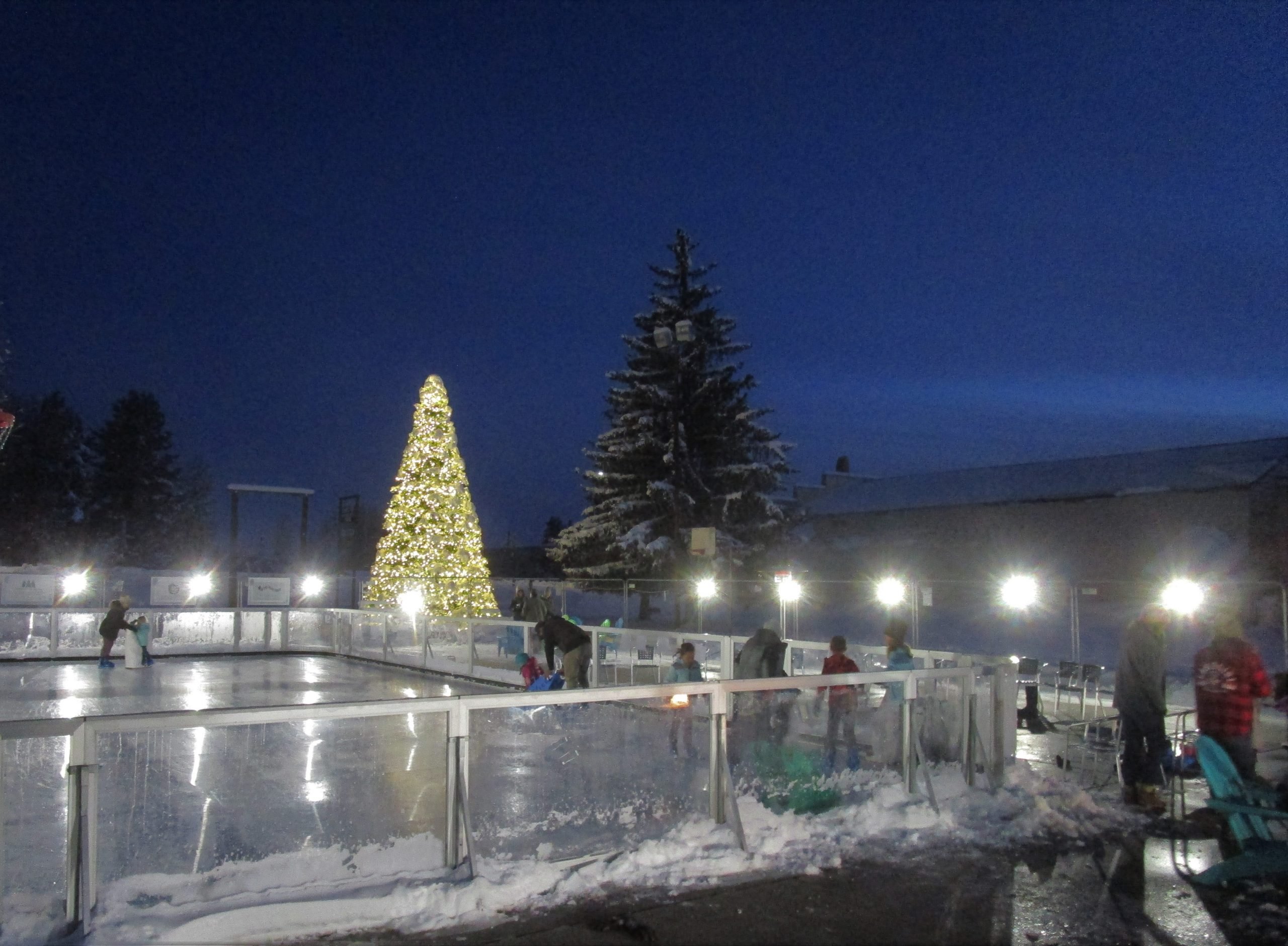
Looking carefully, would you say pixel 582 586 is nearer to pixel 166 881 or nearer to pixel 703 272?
pixel 703 272

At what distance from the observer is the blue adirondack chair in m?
5.96

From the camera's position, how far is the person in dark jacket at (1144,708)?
322 inches

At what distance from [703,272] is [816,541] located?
1306 cm

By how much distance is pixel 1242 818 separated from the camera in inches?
244

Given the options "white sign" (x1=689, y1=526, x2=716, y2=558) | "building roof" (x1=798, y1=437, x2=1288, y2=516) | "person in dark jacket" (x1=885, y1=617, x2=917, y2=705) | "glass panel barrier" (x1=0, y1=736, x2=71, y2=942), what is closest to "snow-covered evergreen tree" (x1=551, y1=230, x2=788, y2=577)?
"building roof" (x1=798, y1=437, x2=1288, y2=516)

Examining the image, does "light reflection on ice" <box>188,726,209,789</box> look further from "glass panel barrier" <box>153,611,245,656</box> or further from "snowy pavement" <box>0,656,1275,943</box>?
"glass panel barrier" <box>153,611,245,656</box>

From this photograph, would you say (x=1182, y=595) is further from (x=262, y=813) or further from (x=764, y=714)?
(x=262, y=813)

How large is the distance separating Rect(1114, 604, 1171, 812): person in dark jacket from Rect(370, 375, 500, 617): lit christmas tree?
19.9 m

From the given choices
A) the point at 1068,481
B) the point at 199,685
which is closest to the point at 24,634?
the point at 199,685

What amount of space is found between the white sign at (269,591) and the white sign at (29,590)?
17.0 feet

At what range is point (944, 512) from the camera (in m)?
40.8

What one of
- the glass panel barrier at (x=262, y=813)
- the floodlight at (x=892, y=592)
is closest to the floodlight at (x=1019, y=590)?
the floodlight at (x=892, y=592)

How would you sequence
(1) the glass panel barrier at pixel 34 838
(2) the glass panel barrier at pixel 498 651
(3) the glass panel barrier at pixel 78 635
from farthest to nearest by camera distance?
(3) the glass panel barrier at pixel 78 635 → (2) the glass panel barrier at pixel 498 651 → (1) the glass panel barrier at pixel 34 838

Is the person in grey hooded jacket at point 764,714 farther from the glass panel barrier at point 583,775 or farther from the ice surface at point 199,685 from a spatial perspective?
the ice surface at point 199,685
